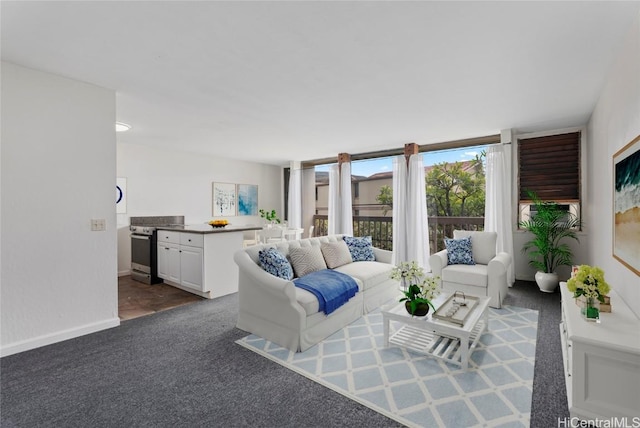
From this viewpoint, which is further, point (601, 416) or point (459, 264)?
point (459, 264)

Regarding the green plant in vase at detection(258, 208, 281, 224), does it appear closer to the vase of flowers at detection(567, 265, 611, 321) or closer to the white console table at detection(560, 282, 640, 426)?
the vase of flowers at detection(567, 265, 611, 321)

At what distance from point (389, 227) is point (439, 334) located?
4003 millimetres

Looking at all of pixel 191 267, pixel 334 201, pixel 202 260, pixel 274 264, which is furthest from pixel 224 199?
pixel 274 264

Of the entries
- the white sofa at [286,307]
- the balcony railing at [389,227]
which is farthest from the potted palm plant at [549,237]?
the white sofa at [286,307]

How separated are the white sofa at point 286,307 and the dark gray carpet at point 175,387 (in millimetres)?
261

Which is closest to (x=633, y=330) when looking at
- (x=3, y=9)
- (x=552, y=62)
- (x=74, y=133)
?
Result: (x=552, y=62)

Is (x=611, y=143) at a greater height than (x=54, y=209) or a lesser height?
greater

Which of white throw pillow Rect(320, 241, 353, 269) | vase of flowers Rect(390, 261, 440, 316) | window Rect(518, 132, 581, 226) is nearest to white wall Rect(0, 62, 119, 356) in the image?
white throw pillow Rect(320, 241, 353, 269)

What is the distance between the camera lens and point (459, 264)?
13.4ft

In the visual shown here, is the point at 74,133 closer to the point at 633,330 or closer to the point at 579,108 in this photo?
the point at 633,330

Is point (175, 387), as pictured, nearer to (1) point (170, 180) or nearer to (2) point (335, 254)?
(2) point (335, 254)

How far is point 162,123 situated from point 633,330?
5.13 m

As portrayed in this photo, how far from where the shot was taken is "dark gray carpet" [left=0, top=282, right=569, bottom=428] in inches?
69.6

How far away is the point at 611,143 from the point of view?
9.05 ft
